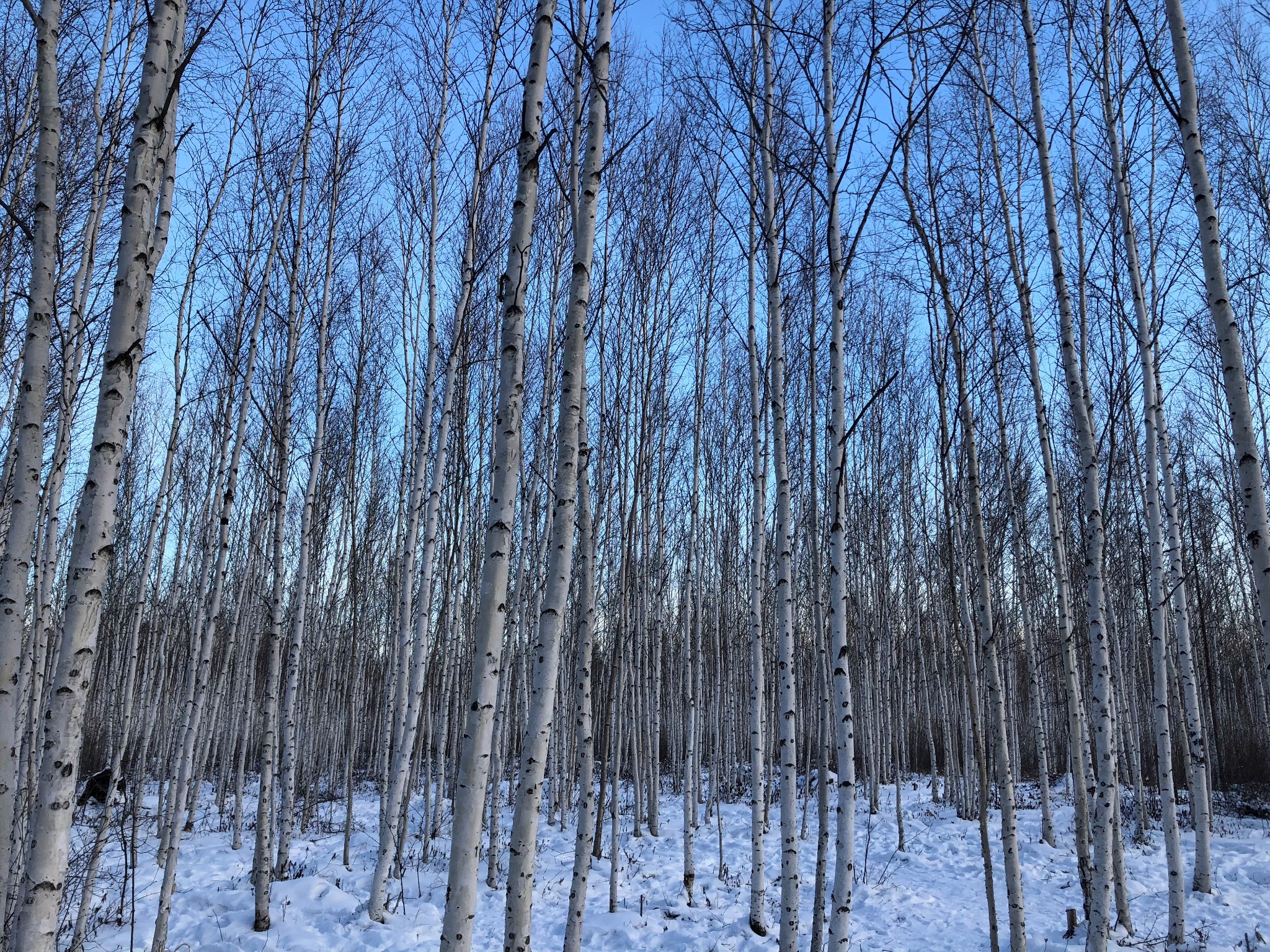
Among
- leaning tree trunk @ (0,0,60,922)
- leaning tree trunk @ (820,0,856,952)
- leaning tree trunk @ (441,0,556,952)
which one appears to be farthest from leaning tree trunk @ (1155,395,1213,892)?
leaning tree trunk @ (0,0,60,922)

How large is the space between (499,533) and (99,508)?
1.36 m

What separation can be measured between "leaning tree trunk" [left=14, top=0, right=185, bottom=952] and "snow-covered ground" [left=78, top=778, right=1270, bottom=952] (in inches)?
114

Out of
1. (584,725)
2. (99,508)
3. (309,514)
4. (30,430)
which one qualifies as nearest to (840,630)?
(584,725)

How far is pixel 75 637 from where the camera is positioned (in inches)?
98.3

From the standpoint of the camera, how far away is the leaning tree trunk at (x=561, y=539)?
2.93 meters

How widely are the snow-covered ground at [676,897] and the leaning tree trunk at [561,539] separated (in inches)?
130

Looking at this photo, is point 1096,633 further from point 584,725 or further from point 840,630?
point 584,725

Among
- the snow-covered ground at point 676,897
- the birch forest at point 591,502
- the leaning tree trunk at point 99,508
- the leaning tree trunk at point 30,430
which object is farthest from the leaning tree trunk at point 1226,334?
the leaning tree trunk at point 30,430

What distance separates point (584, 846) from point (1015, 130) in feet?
24.5

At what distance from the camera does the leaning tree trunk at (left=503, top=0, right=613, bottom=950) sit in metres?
2.93

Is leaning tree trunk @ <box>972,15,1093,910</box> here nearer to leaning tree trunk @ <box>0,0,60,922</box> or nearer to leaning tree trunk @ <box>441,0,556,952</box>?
leaning tree trunk @ <box>441,0,556,952</box>

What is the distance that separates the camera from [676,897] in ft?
26.6

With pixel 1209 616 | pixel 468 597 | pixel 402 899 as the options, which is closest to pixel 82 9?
pixel 402 899

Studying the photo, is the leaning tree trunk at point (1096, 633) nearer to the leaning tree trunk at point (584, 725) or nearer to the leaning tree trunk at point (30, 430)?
the leaning tree trunk at point (584, 725)
